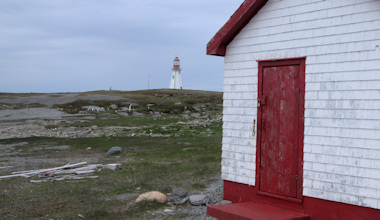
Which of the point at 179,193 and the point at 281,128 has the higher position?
the point at 281,128

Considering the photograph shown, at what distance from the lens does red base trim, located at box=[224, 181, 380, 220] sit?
668 centimetres

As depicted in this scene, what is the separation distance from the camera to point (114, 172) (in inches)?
520

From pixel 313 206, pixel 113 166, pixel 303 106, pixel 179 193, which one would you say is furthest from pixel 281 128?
pixel 113 166

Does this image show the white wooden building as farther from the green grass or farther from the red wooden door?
the green grass

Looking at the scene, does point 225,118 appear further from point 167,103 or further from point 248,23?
point 167,103

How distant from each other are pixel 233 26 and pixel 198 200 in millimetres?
4261

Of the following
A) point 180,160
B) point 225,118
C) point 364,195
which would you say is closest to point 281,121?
point 225,118

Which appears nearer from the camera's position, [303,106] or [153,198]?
[303,106]

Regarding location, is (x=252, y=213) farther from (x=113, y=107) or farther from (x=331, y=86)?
(x=113, y=107)

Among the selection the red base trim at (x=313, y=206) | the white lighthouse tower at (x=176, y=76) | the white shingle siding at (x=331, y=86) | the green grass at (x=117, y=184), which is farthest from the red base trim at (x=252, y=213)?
the white lighthouse tower at (x=176, y=76)

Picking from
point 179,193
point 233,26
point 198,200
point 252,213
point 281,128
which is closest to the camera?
point 252,213

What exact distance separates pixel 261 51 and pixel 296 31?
911mm

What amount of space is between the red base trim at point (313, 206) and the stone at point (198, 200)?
64 centimetres

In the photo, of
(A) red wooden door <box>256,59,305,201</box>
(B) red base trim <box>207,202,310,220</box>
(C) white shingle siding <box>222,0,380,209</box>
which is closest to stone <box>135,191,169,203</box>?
(B) red base trim <box>207,202,310,220</box>
